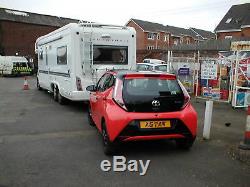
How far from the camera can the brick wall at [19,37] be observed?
47031 mm

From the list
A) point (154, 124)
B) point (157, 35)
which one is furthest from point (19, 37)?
point (154, 124)

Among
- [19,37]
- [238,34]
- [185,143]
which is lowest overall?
[185,143]

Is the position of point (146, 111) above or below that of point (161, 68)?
below

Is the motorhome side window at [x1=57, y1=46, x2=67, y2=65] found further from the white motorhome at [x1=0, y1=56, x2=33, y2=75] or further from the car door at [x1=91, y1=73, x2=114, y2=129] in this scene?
the white motorhome at [x1=0, y1=56, x2=33, y2=75]

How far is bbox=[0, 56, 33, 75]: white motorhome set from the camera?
33.4 m

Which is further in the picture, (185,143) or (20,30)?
(20,30)

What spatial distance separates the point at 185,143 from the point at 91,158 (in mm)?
1876

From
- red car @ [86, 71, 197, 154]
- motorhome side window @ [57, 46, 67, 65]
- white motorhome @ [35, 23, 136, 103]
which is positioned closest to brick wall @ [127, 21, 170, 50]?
motorhome side window @ [57, 46, 67, 65]

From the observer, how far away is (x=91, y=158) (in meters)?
5.89

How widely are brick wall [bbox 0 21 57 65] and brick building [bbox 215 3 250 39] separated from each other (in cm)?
2965

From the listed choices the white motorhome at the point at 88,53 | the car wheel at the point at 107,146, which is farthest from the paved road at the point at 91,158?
the white motorhome at the point at 88,53

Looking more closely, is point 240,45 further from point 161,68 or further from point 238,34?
point 238,34

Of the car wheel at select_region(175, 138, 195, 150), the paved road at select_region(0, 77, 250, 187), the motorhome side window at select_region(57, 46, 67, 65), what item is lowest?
the paved road at select_region(0, 77, 250, 187)

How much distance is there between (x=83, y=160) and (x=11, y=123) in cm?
409
